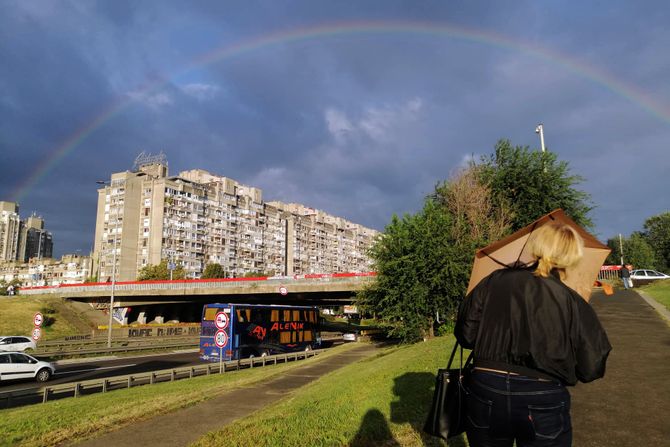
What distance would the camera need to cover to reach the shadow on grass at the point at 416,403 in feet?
21.0

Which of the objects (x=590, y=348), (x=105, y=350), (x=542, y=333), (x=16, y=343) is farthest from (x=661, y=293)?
(x=16, y=343)

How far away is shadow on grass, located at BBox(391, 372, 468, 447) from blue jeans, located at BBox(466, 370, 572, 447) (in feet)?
10.0

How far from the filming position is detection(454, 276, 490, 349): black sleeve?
3164 millimetres

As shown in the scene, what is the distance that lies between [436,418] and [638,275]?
54996 millimetres

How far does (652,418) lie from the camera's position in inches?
270

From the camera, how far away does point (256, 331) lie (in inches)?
1293

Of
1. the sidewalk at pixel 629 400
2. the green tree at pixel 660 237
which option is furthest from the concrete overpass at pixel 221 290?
the green tree at pixel 660 237

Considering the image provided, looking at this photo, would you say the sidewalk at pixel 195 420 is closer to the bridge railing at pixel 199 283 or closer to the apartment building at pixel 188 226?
Result: the bridge railing at pixel 199 283

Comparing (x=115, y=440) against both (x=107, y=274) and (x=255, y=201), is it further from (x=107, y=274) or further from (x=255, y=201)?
(x=255, y=201)

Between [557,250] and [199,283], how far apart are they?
2578 inches

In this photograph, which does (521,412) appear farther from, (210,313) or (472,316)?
(210,313)

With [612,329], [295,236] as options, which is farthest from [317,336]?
[295,236]

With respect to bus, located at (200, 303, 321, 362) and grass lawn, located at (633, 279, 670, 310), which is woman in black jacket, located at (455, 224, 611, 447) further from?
bus, located at (200, 303, 321, 362)

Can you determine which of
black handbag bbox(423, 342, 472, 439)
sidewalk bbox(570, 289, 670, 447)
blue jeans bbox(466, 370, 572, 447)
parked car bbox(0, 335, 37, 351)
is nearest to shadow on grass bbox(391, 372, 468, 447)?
sidewalk bbox(570, 289, 670, 447)
